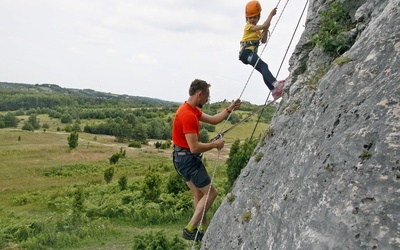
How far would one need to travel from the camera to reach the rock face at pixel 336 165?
8.44ft

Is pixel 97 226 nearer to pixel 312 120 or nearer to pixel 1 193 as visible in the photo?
pixel 312 120

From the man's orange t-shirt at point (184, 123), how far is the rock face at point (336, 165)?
1113 millimetres

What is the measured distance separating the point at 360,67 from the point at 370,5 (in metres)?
1.70

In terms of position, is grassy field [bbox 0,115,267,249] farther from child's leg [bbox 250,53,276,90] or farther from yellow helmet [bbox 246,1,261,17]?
yellow helmet [bbox 246,1,261,17]

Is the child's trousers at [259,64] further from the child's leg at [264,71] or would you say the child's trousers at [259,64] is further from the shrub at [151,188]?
the shrub at [151,188]

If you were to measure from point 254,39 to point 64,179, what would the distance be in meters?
39.2

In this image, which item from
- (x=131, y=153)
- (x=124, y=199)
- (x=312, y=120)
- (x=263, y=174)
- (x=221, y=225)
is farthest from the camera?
(x=131, y=153)

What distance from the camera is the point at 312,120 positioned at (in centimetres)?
386

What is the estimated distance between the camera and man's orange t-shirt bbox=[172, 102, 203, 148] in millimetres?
5418

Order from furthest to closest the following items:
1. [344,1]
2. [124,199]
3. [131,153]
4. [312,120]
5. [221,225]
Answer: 1. [131,153]
2. [124,199]
3. [344,1]
4. [221,225]
5. [312,120]


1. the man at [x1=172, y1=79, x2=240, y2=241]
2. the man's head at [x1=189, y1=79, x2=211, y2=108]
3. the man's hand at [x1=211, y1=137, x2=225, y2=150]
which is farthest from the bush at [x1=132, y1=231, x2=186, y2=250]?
the man's head at [x1=189, y1=79, x2=211, y2=108]

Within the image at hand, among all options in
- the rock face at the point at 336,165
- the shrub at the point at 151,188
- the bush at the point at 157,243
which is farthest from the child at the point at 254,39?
the shrub at the point at 151,188

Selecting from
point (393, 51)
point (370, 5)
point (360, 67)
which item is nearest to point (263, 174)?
point (360, 67)

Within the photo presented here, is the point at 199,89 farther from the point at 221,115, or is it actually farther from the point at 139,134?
the point at 139,134
